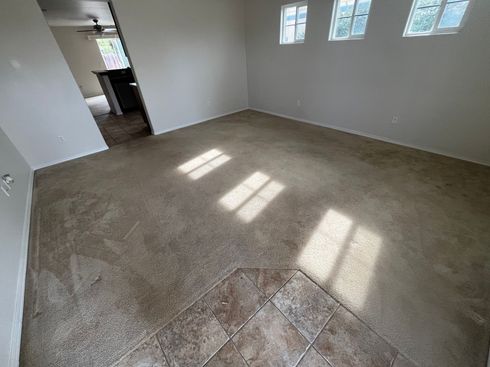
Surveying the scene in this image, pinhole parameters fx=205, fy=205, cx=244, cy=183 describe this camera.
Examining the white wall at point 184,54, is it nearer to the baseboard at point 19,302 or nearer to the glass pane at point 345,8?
the glass pane at point 345,8

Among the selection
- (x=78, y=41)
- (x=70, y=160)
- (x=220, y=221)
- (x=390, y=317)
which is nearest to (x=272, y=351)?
(x=390, y=317)

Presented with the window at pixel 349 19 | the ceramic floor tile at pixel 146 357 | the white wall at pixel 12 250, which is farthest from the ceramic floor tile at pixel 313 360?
the window at pixel 349 19

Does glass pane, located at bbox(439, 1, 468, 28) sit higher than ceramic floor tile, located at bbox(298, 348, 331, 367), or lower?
higher

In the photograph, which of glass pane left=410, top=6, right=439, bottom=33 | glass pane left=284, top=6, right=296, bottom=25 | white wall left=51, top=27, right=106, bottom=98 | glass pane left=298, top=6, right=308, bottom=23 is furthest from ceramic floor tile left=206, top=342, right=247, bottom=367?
white wall left=51, top=27, right=106, bottom=98

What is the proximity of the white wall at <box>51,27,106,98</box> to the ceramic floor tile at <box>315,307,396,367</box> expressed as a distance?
10.9m

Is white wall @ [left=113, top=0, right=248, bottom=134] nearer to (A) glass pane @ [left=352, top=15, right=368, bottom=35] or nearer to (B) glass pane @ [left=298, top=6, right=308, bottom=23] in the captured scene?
(B) glass pane @ [left=298, top=6, right=308, bottom=23]

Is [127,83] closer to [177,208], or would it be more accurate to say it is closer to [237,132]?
[237,132]

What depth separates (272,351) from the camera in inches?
44.7

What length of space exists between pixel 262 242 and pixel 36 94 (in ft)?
12.0

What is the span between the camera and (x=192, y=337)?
121cm

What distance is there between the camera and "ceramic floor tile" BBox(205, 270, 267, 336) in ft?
4.19

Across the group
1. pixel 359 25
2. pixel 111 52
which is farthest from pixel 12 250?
pixel 111 52

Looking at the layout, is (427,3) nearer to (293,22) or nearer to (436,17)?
(436,17)

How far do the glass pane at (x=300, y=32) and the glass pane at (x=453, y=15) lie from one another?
1926 mm
